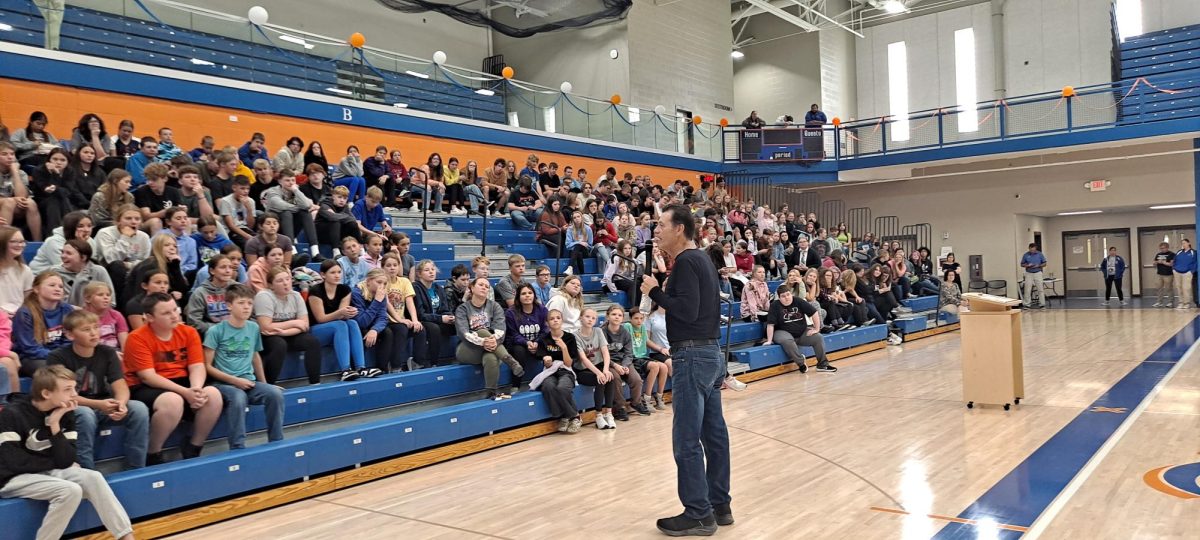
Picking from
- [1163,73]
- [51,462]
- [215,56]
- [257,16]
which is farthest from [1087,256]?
[51,462]

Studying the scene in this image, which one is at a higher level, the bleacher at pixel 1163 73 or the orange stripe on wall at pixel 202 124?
A: the bleacher at pixel 1163 73

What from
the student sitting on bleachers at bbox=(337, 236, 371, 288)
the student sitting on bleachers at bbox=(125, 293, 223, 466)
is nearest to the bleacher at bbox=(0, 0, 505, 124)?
the student sitting on bleachers at bbox=(337, 236, 371, 288)

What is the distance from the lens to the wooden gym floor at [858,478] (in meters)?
3.82

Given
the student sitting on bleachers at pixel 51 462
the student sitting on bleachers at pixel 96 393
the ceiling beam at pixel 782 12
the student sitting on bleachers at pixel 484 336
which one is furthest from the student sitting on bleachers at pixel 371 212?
the ceiling beam at pixel 782 12

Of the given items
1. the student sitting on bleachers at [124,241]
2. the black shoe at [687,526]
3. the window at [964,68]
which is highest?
the window at [964,68]

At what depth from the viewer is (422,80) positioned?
516 inches

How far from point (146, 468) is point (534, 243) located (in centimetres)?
723

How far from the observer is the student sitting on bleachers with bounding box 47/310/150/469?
4012 mm

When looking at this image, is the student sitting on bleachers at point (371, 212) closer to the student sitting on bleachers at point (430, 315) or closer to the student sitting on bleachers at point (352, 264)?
the student sitting on bleachers at point (352, 264)

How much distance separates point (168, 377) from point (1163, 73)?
62.9 feet

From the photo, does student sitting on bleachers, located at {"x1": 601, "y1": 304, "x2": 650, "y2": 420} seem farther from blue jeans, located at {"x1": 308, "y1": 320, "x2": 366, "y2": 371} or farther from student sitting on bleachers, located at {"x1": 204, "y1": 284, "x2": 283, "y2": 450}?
student sitting on bleachers, located at {"x1": 204, "y1": 284, "x2": 283, "y2": 450}

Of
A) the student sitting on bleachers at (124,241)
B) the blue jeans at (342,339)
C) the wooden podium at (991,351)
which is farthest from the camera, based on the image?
the wooden podium at (991,351)

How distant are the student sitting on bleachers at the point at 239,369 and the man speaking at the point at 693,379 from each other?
8.55 ft

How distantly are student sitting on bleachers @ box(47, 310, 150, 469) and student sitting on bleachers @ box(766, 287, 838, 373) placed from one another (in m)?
7.29
